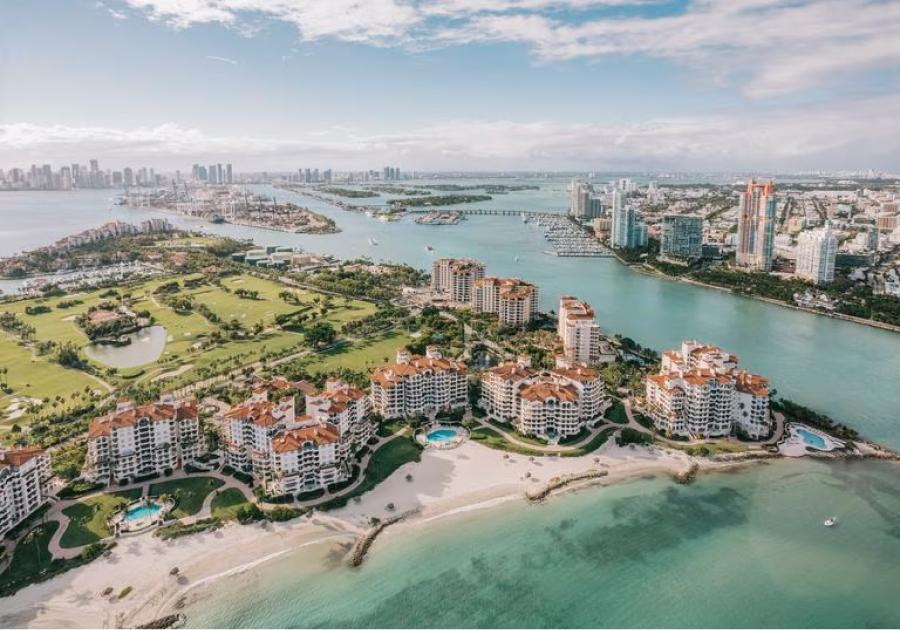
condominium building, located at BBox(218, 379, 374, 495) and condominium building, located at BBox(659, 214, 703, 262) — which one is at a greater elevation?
condominium building, located at BBox(659, 214, 703, 262)

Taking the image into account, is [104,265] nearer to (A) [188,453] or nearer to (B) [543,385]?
(A) [188,453]

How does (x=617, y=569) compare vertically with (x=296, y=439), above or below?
below

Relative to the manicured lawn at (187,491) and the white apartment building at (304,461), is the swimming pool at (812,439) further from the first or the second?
the manicured lawn at (187,491)

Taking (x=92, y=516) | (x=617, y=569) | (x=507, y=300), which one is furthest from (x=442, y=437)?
(x=507, y=300)

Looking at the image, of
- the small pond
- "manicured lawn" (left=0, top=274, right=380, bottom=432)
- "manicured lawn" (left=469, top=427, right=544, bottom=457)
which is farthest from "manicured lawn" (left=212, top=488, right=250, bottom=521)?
the small pond

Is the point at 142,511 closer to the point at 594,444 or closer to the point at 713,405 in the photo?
the point at 594,444

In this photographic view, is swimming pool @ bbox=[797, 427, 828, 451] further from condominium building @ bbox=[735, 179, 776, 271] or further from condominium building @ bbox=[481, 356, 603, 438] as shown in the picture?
condominium building @ bbox=[735, 179, 776, 271]
